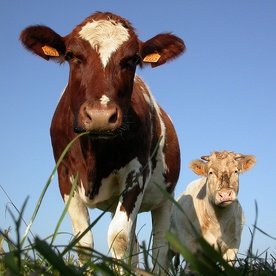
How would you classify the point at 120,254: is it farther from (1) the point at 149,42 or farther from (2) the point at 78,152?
(1) the point at 149,42

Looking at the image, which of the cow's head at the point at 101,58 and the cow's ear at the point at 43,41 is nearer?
the cow's head at the point at 101,58

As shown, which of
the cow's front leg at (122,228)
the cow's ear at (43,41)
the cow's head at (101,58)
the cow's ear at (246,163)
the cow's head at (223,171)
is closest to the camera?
the cow's head at (101,58)

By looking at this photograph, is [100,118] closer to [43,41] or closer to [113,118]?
[113,118]

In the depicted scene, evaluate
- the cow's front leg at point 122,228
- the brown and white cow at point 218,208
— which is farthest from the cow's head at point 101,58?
the brown and white cow at point 218,208

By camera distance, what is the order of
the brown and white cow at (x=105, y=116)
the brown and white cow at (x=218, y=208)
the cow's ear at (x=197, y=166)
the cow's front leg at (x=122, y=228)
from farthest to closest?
the cow's ear at (x=197, y=166) → the brown and white cow at (x=218, y=208) → the cow's front leg at (x=122, y=228) → the brown and white cow at (x=105, y=116)

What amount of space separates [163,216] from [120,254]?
2809 mm

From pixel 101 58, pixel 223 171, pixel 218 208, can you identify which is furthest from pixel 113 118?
pixel 218 208

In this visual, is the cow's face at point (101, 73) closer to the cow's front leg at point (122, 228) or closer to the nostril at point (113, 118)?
the nostril at point (113, 118)

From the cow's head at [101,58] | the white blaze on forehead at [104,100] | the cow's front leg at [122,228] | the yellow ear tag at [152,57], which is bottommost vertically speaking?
the cow's front leg at [122,228]

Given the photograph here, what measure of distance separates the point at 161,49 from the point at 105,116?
2117 millimetres

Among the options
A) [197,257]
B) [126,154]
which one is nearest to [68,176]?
[126,154]

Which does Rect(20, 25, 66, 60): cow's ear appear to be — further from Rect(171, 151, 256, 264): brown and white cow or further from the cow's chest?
Rect(171, 151, 256, 264): brown and white cow

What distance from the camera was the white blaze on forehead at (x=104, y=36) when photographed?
5027 millimetres

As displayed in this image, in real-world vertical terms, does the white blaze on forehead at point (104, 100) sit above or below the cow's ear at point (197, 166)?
below
